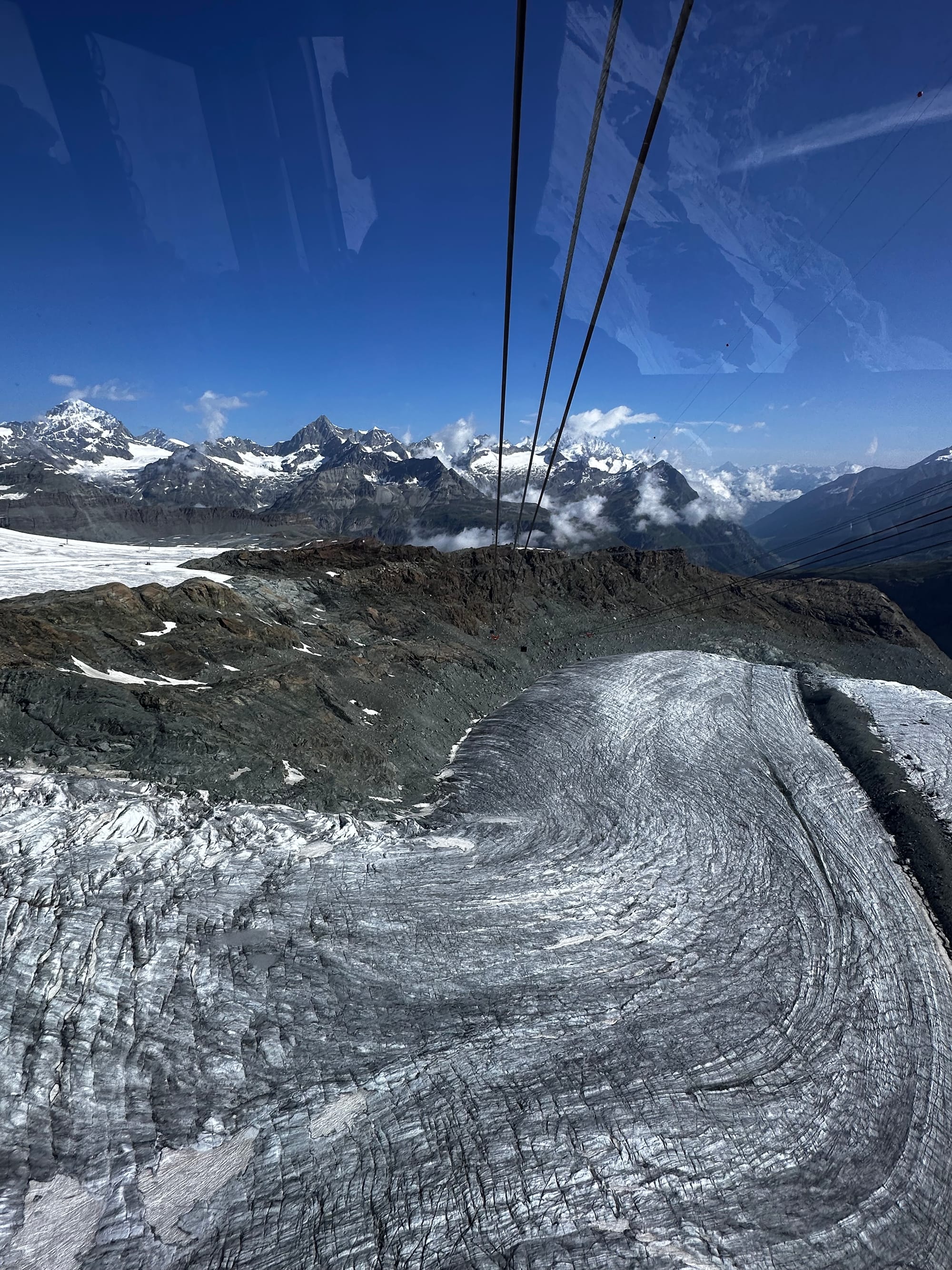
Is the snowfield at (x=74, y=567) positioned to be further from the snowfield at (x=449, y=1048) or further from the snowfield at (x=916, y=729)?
the snowfield at (x=916, y=729)

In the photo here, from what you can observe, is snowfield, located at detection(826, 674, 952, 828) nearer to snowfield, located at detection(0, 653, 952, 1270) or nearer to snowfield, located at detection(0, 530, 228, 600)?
snowfield, located at detection(0, 653, 952, 1270)

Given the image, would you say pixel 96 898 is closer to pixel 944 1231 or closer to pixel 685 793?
pixel 944 1231

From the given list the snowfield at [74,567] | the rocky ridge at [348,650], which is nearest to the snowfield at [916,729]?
the rocky ridge at [348,650]

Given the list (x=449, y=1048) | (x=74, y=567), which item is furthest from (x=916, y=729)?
(x=74, y=567)

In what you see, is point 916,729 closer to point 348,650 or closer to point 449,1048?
point 449,1048

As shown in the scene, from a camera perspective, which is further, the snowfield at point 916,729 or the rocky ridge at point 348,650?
the snowfield at point 916,729

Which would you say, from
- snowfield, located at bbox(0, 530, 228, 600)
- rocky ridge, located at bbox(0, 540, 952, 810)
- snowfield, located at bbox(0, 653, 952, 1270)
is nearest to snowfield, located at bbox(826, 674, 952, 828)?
snowfield, located at bbox(0, 653, 952, 1270)

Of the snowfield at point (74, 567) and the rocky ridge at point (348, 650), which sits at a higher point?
the snowfield at point (74, 567)
